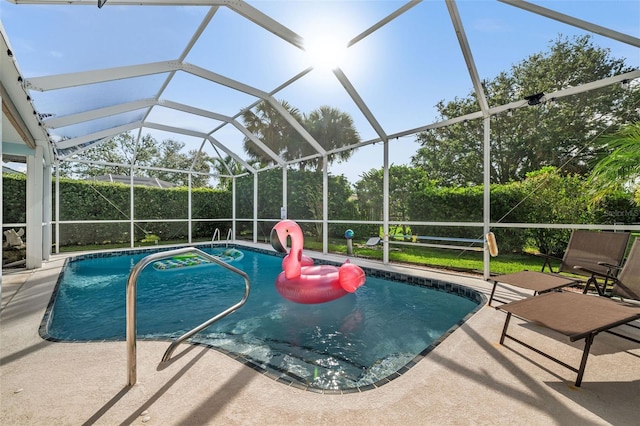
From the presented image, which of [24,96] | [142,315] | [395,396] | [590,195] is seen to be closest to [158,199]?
[24,96]

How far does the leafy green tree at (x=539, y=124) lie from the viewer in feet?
18.4

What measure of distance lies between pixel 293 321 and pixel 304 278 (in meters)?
0.64

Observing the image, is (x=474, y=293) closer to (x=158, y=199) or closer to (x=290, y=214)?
(x=290, y=214)

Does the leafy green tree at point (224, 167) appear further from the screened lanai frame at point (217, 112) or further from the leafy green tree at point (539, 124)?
the leafy green tree at point (539, 124)

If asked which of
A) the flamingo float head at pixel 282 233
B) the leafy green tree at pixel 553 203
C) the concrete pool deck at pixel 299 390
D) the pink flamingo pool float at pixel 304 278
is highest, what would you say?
the leafy green tree at pixel 553 203

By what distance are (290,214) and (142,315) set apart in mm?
7291

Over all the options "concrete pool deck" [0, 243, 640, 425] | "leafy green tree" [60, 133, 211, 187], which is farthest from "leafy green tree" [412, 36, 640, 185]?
"leafy green tree" [60, 133, 211, 187]

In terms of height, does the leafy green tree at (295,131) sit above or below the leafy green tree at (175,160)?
below

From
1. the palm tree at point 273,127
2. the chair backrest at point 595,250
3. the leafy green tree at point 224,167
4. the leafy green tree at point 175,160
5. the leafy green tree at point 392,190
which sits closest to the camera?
the chair backrest at point 595,250

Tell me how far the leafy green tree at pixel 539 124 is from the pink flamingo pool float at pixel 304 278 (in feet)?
13.6

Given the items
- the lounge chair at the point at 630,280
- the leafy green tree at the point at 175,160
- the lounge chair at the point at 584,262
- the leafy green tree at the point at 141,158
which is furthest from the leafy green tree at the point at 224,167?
the lounge chair at the point at 630,280

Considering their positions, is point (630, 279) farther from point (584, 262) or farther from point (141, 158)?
point (141, 158)

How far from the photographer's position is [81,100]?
5828 mm

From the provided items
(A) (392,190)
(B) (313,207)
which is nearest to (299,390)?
(A) (392,190)
